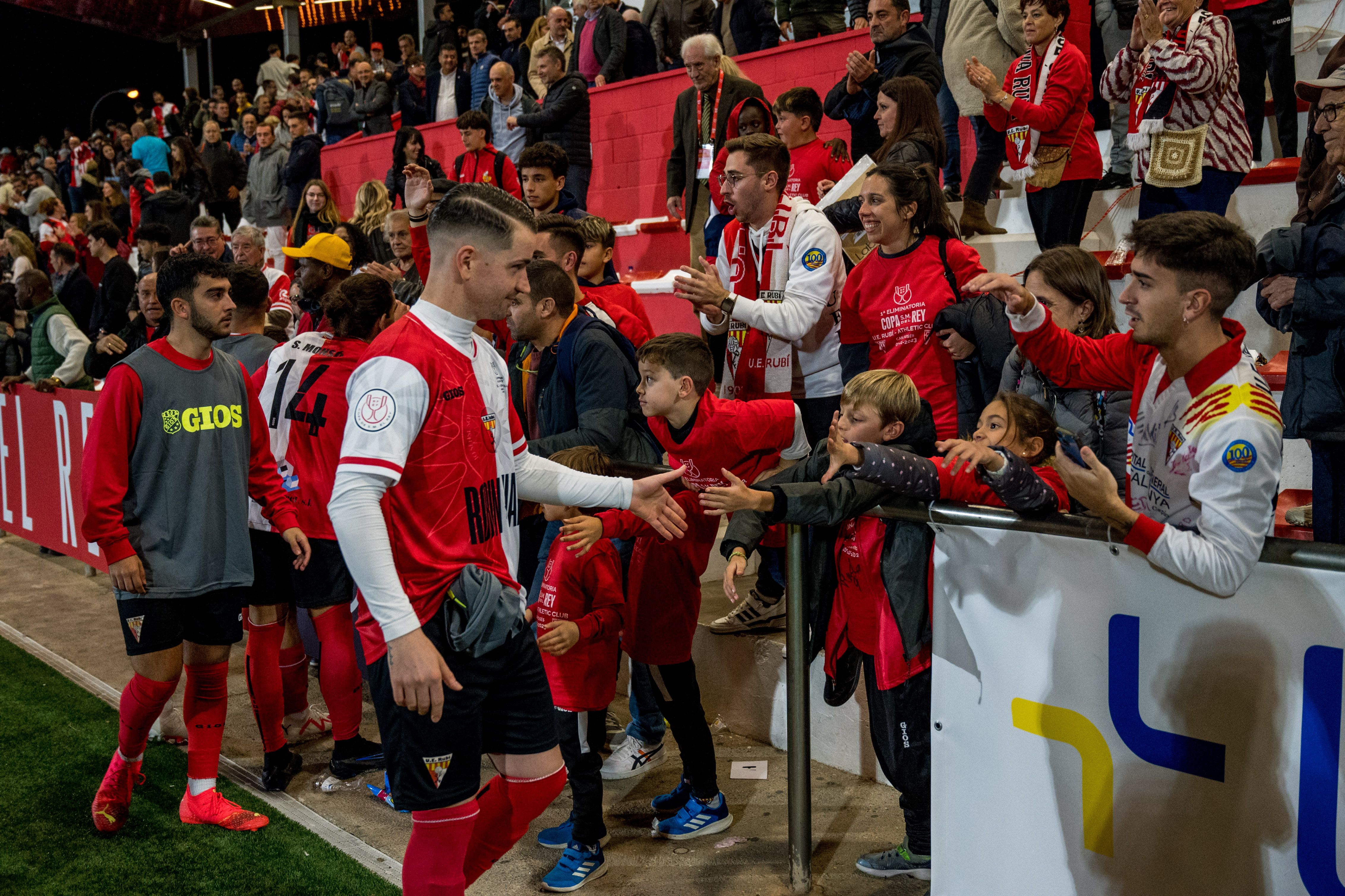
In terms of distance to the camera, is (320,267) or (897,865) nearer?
(897,865)

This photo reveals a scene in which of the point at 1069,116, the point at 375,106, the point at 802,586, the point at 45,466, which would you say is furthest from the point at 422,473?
the point at 375,106

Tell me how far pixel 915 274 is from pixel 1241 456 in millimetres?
1868

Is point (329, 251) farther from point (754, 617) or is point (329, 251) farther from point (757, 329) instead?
point (754, 617)

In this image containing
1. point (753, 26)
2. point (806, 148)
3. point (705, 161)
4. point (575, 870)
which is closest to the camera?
point (575, 870)

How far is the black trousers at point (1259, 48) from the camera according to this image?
578cm

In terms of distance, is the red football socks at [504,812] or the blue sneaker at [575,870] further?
the blue sneaker at [575,870]

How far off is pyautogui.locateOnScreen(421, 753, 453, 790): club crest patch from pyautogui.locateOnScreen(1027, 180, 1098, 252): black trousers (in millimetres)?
4285

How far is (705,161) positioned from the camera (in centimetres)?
708

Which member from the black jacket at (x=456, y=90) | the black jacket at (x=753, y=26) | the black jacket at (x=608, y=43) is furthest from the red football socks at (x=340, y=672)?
the black jacket at (x=456, y=90)

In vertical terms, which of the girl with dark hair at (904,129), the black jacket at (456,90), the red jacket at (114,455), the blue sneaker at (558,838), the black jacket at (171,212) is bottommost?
the blue sneaker at (558,838)

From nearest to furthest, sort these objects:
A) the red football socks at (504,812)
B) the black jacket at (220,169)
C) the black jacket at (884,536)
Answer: the red football socks at (504,812)
the black jacket at (884,536)
the black jacket at (220,169)

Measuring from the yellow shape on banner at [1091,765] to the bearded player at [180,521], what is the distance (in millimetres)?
2876

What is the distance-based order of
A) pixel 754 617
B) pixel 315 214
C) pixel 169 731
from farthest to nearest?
pixel 315 214 < pixel 169 731 < pixel 754 617

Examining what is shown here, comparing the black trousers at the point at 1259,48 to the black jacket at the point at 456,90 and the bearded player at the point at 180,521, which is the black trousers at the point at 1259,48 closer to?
the bearded player at the point at 180,521
